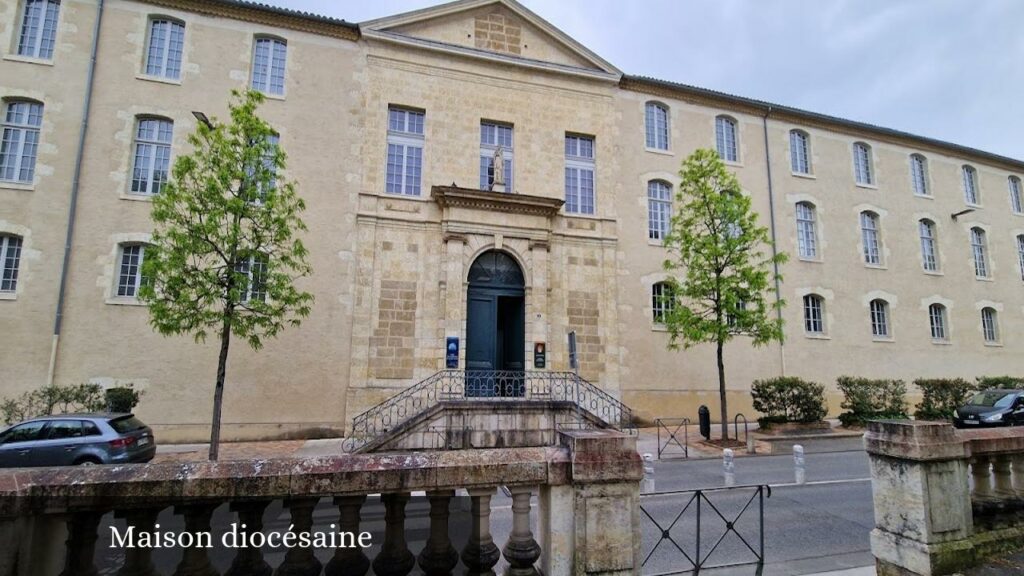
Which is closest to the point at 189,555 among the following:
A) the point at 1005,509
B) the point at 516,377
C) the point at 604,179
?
the point at 1005,509

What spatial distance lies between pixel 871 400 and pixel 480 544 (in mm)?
18288

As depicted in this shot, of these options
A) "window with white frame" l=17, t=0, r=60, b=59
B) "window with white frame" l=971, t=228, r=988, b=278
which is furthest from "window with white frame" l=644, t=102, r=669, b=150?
"window with white frame" l=17, t=0, r=60, b=59

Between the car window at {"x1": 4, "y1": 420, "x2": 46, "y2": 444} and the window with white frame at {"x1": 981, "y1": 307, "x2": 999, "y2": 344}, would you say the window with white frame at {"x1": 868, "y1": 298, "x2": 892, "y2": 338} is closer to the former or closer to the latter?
the window with white frame at {"x1": 981, "y1": 307, "x2": 999, "y2": 344}

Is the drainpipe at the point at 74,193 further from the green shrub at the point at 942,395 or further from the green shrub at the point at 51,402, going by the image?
the green shrub at the point at 942,395

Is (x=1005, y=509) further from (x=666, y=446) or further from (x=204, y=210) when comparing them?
(x=204, y=210)

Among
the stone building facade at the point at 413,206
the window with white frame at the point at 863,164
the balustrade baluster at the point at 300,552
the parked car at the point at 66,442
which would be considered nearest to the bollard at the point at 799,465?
the stone building facade at the point at 413,206

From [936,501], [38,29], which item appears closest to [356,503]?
[936,501]

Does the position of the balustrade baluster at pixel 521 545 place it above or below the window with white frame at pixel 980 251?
below

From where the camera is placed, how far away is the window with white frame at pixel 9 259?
13.0m

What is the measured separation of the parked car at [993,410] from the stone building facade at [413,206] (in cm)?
416

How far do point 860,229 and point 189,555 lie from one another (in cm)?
2539

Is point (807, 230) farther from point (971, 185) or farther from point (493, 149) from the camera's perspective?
point (493, 149)

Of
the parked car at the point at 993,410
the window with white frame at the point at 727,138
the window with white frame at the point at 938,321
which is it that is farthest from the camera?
the window with white frame at the point at 938,321

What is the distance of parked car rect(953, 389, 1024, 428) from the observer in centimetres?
1435
